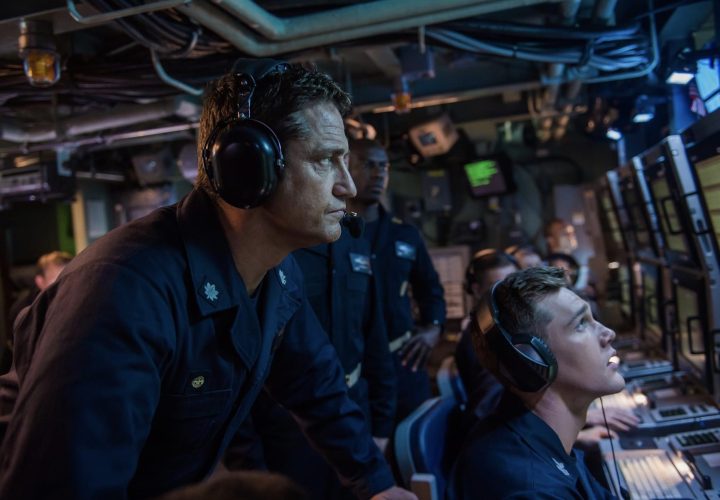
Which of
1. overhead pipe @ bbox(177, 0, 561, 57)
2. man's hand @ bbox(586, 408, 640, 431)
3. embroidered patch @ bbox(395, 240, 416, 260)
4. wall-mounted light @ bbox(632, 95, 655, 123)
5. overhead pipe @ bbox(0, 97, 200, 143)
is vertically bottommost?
man's hand @ bbox(586, 408, 640, 431)

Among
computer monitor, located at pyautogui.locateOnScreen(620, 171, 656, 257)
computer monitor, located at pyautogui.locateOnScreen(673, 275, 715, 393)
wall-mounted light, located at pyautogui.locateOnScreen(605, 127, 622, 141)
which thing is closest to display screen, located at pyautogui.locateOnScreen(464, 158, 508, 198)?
wall-mounted light, located at pyautogui.locateOnScreen(605, 127, 622, 141)

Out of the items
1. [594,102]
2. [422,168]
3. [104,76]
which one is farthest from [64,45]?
[422,168]

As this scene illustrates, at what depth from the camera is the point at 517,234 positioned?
6.82m

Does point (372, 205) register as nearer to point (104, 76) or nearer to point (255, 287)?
point (104, 76)

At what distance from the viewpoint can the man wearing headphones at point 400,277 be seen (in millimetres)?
2711

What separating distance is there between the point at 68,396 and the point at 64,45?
219 cm

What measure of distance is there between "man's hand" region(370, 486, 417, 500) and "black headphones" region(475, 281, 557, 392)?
14.4 inches

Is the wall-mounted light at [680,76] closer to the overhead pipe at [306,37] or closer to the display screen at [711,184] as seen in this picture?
the display screen at [711,184]

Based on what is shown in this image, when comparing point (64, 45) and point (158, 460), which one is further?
point (64, 45)

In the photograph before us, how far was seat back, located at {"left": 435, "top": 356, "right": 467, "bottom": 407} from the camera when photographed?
2.64 metres

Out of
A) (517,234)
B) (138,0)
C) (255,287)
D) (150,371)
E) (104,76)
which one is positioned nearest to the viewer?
(150,371)

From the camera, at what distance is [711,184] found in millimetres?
1983

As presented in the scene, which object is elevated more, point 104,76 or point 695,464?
point 104,76

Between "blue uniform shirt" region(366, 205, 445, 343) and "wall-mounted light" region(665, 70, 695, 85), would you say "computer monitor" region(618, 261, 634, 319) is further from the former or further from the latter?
"wall-mounted light" region(665, 70, 695, 85)
